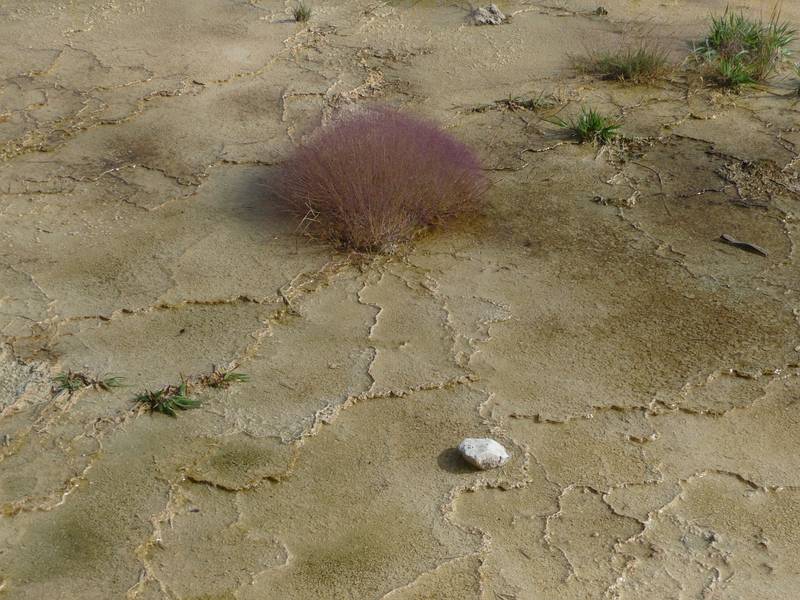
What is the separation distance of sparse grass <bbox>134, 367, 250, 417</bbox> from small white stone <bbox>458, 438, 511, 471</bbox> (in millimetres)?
795

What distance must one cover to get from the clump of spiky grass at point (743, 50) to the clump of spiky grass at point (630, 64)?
0.85 ft

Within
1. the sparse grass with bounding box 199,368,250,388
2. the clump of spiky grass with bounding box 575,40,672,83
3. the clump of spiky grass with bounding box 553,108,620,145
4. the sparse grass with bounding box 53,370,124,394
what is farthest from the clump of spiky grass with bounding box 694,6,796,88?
the sparse grass with bounding box 53,370,124,394

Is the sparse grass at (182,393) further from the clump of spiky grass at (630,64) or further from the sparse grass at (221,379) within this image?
the clump of spiky grass at (630,64)

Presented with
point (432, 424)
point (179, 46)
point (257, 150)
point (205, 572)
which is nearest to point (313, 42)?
point (179, 46)

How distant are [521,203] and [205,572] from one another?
91.0 inches

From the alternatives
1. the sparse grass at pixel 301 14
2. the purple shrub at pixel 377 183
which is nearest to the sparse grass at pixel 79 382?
the purple shrub at pixel 377 183

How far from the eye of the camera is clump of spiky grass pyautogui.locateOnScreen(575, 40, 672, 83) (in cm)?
551

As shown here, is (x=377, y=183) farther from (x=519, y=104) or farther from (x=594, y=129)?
(x=519, y=104)

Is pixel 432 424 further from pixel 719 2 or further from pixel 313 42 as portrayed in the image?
pixel 719 2

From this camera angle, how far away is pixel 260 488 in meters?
2.99

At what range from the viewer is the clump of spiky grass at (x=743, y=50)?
18.0ft

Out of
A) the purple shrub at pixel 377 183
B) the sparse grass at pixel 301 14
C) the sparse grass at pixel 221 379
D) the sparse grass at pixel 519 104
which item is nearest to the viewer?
the sparse grass at pixel 221 379

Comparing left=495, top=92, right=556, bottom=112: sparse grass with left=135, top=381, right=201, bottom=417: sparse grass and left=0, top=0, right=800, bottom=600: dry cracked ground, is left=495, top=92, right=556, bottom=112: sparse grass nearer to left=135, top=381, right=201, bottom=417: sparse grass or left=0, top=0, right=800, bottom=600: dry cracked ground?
left=0, top=0, right=800, bottom=600: dry cracked ground

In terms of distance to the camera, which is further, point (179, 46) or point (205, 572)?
point (179, 46)
